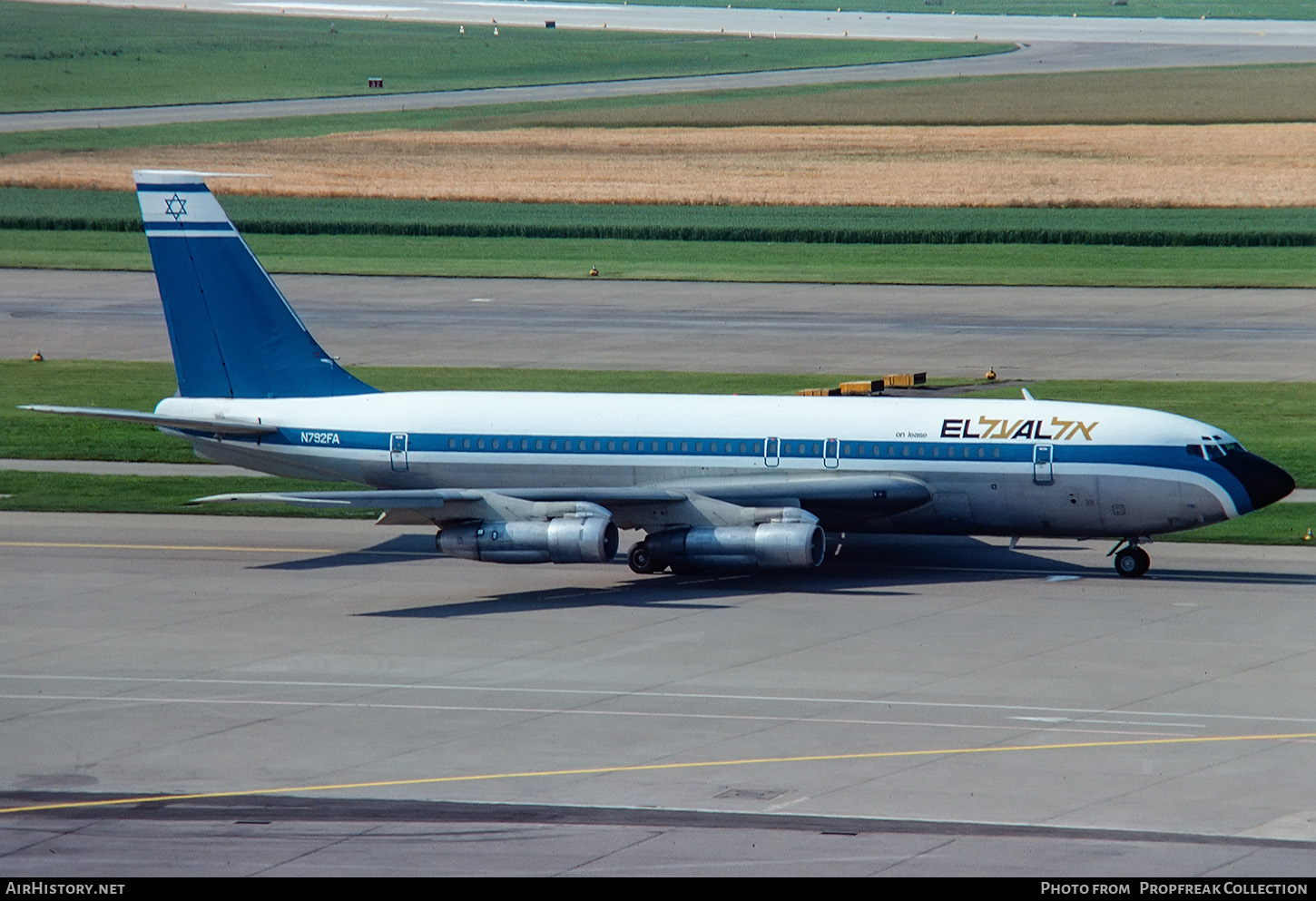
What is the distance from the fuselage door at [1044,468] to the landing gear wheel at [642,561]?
27.8 ft

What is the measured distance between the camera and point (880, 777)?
28.6m

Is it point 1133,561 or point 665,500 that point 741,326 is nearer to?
point 665,500

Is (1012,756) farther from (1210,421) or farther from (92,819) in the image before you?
(1210,421)

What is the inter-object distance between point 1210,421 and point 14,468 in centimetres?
3538

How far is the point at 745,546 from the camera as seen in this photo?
4184 centimetres

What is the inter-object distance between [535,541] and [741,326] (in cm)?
4064

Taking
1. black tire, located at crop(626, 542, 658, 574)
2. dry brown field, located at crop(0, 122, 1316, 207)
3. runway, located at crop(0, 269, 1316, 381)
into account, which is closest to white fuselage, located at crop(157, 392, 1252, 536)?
black tire, located at crop(626, 542, 658, 574)

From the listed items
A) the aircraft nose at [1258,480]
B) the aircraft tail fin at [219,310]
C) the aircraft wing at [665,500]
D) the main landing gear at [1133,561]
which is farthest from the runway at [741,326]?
the aircraft wing at [665,500]

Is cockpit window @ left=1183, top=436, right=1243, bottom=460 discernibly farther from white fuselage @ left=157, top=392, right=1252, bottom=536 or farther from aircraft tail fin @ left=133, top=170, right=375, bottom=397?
aircraft tail fin @ left=133, top=170, right=375, bottom=397

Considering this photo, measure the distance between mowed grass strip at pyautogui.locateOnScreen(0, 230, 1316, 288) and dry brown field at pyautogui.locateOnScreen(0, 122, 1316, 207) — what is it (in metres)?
13.6

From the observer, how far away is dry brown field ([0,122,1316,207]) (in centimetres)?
11894

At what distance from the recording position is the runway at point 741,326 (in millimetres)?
71875

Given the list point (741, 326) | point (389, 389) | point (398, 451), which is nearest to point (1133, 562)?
point (398, 451)

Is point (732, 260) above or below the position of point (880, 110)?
below
